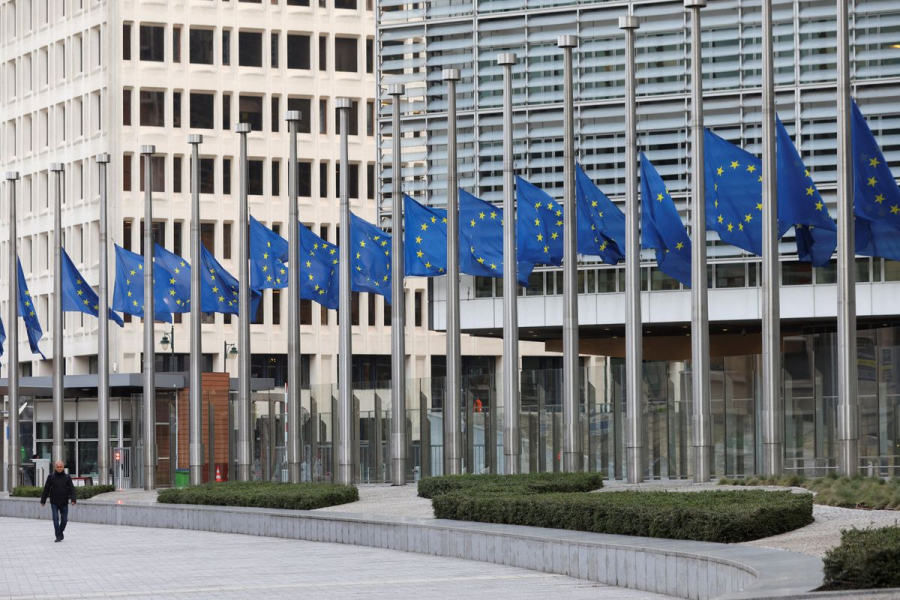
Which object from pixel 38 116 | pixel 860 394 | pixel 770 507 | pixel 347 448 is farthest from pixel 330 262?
pixel 38 116

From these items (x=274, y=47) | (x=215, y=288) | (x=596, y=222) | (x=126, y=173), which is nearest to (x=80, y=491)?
(x=215, y=288)

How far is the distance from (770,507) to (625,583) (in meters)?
2.32

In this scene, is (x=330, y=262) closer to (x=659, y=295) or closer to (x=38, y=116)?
(x=659, y=295)

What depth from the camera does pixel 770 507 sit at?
22.6m

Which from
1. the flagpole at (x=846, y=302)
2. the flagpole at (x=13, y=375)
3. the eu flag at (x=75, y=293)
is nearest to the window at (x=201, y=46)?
the flagpole at (x=13, y=375)

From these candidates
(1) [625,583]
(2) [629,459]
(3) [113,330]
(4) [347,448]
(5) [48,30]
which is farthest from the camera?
(5) [48,30]

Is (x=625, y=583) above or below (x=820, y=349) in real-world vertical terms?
below

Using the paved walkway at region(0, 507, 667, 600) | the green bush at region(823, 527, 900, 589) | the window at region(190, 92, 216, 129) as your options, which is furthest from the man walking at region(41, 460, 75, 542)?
the window at region(190, 92, 216, 129)

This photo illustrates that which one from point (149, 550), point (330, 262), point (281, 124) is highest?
point (281, 124)

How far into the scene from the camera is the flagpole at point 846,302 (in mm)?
33312

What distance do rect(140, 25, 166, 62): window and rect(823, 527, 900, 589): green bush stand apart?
259 ft

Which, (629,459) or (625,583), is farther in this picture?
(629,459)

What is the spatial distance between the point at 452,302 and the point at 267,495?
7.45 meters

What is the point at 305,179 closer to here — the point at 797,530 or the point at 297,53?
the point at 297,53
